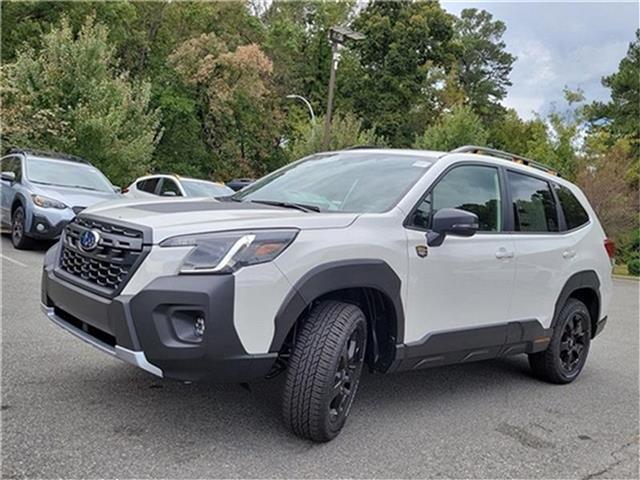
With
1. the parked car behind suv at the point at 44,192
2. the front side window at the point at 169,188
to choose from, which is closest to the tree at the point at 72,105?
the front side window at the point at 169,188

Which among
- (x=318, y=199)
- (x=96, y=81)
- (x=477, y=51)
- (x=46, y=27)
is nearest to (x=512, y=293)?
(x=318, y=199)

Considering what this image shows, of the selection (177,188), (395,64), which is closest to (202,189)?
(177,188)

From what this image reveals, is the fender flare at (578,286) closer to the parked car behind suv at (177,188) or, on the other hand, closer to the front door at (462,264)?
the front door at (462,264)

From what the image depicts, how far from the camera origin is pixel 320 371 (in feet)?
9.86

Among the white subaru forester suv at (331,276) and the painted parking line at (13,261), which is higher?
the white subaru forester suv at (331,276)

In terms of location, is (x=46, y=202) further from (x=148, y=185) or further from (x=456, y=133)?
(x=456, y=133)

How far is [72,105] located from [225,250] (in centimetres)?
1509

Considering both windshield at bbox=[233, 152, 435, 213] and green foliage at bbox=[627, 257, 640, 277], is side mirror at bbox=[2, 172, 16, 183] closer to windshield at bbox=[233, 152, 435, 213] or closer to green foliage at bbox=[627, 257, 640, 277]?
windshield at bbox=[233, 152, 435, 213]

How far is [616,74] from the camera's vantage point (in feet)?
123

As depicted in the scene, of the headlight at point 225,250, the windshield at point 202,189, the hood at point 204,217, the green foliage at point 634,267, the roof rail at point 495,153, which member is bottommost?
the green foliage at point 634,267

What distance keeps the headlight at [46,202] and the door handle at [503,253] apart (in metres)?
6.77

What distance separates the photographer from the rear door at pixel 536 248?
4.32 m

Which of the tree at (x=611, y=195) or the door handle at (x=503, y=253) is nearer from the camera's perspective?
the door handle at (x=503, y=253)

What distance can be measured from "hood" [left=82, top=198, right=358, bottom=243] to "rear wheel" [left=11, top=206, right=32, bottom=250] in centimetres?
607
